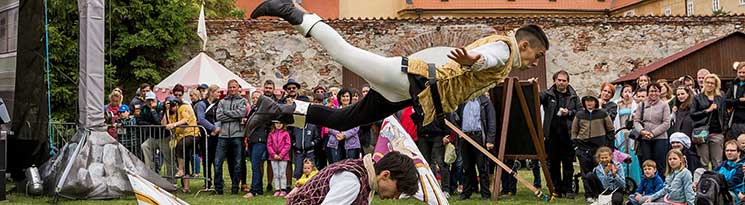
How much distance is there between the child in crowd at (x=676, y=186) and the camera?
9914 mm

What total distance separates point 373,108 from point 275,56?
16483 mm

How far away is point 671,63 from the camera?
71.6 feet

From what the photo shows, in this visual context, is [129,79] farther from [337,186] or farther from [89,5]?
[337,186]

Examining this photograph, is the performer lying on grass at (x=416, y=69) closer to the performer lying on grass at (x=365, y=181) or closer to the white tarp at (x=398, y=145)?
the performer lying on grass at (x=365, y=181)

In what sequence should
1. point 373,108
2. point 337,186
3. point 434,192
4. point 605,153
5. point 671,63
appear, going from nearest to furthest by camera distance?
point 337,186 < point 373,108 < point 434,192 < point 605,153 < point 671,63

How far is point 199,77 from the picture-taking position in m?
19.7

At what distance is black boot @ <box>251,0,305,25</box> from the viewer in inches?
253

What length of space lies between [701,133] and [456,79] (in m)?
5.85

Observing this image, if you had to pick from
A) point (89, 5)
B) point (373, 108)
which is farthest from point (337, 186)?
point (89, 5)

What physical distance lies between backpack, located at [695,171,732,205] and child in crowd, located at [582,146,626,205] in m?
1.07

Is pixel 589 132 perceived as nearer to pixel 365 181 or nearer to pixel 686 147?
pixel 686 147

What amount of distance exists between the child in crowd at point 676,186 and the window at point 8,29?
7287 mm

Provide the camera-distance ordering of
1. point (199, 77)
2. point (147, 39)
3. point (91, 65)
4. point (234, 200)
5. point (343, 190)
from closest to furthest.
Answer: point (343, 190), point (91, 65), point (234, 200), point (199, 77), point (147, 39)

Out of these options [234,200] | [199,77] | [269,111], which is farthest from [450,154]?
[199,77]
